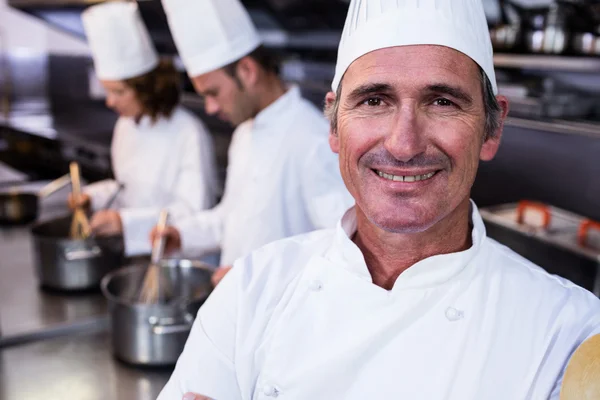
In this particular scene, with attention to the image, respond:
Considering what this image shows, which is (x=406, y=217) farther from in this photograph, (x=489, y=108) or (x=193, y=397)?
(x=193, y=397)

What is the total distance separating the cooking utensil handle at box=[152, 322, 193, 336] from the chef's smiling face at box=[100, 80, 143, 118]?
4.37 feet

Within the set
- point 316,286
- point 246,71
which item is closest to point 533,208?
point 246,71

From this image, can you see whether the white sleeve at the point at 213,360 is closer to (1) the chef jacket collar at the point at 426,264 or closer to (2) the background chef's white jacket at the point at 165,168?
(1) the chef jacket collar at the point at 426,264

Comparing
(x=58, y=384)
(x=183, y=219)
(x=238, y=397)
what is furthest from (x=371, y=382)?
(x=183, y=219)

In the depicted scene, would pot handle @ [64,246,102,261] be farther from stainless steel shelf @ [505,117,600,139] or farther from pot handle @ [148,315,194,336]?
stainless steel shelf @ [505,117,600,139]

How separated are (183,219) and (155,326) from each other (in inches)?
31.4

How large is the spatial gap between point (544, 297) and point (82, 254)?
135 cm

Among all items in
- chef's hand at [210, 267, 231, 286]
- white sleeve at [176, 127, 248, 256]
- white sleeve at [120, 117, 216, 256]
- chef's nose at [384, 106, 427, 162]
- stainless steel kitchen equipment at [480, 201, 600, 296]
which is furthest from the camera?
white sleeve at [120, 117, 216, 256]

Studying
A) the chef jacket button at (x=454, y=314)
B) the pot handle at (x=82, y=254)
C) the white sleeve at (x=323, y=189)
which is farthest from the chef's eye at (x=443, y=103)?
the pot handle at (x=82, y=254)

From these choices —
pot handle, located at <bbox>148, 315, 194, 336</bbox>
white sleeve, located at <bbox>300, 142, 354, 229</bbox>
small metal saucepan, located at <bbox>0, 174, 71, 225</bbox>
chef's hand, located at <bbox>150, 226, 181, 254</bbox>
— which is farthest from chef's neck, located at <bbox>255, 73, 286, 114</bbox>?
small metal saucepan, located at <bbox>0, 174, 71, 225</bbox>

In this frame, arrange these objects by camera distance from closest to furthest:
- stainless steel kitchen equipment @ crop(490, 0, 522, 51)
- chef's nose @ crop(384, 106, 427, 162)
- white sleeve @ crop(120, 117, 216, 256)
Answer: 1. chef's nose @ crop(384, 106, 427, 162)
2. white sleeve @ crop(120, 117, 216, 256)
3. stainless steel kitchen equipment @ crop(490, 0, 522, 51)

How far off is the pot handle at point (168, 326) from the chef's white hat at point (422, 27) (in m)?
0.72

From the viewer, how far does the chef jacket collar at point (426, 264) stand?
0.93 m

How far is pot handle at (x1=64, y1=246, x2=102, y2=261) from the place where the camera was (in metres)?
1.81
